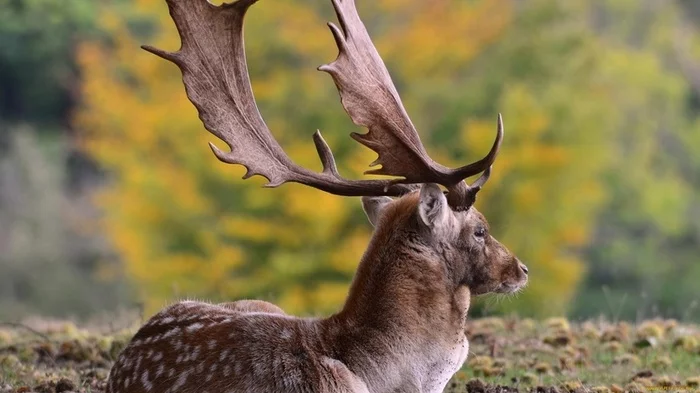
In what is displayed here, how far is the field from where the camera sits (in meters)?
7.12

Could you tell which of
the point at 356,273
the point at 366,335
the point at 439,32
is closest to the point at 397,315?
the point at 366,335

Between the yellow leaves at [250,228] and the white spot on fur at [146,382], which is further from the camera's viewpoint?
the yellow leaves at [250,228]

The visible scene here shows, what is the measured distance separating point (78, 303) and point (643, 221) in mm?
18411

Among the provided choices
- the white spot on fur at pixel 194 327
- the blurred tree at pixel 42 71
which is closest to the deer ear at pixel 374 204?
the white spot on fur at pixel 194 327

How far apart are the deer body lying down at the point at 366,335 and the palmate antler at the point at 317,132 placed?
18 centimetres

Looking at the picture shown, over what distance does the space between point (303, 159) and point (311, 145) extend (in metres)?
0.85

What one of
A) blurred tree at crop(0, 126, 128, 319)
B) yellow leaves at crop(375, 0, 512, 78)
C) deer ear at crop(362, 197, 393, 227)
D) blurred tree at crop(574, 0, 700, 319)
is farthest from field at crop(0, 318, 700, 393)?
blurred tree at crop(574, 0, 700, 319)

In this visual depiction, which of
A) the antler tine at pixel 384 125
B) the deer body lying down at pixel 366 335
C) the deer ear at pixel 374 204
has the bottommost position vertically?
the deer body lying down at pixel 366 335

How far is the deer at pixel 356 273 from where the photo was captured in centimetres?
557

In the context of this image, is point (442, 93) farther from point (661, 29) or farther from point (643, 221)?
point (661, 29)

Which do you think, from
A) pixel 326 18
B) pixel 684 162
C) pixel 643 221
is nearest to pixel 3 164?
pixel 326 18

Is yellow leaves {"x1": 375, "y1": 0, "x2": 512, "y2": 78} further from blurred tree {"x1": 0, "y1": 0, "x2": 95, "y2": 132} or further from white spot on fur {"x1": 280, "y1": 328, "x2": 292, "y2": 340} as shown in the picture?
white spot on fur {"x1": 280, "y1": 328, "x2": 292, "y2": 340}

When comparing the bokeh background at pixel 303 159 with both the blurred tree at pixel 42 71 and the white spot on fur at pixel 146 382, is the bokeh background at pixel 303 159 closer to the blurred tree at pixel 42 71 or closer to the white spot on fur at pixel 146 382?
the blurred tree at pixel 42 71

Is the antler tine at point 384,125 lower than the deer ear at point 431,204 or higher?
higher
